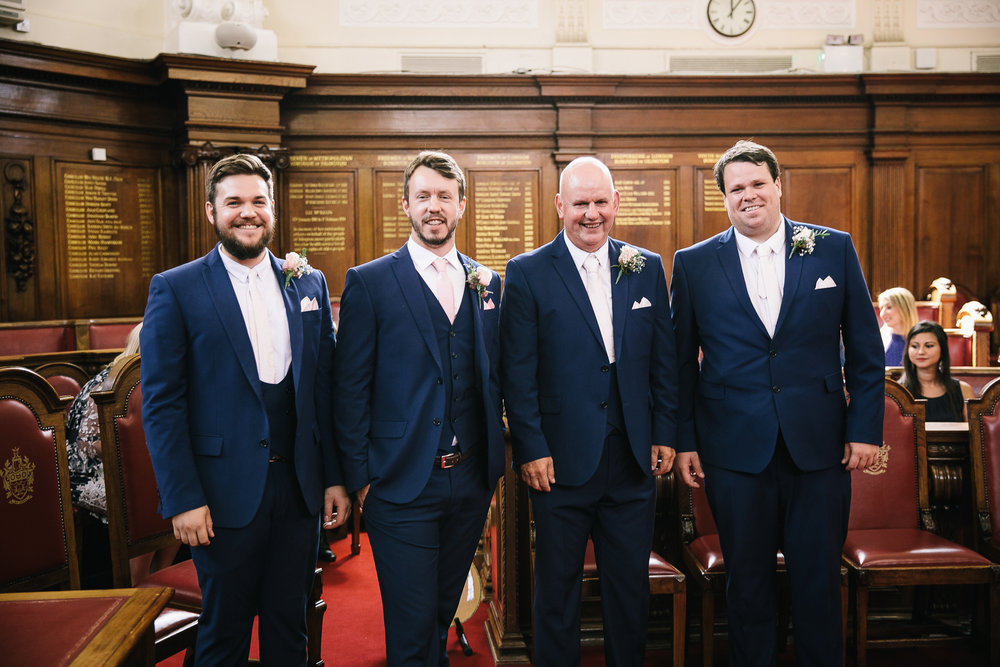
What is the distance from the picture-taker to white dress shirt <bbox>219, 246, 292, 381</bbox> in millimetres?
2076

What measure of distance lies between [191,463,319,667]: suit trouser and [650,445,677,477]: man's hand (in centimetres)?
101

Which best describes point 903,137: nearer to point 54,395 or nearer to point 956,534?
point 956,534

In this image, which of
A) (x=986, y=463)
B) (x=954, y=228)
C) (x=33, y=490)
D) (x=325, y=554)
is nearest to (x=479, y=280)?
(x=33, y=490)

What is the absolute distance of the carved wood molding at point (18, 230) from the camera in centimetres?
656

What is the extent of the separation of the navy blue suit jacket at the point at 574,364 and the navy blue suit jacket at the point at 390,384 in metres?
0.13

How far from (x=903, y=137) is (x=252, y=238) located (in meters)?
7.49

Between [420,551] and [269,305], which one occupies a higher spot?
[269,305]

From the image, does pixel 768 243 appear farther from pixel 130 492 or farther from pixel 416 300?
pixel 130 492

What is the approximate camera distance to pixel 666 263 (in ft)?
25.3

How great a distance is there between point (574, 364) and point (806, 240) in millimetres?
797

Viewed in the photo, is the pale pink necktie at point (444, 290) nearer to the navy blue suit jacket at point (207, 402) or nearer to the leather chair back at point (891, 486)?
the navy blue suit jacket at point (207, 402)

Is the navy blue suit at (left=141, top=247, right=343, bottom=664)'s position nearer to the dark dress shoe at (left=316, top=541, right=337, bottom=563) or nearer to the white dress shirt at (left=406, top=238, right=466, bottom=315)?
the white dress shirt at (left=406, top=238, right=466, bottom=315)

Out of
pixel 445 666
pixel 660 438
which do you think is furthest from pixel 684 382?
pixel 445 666

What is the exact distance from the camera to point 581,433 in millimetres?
2209
